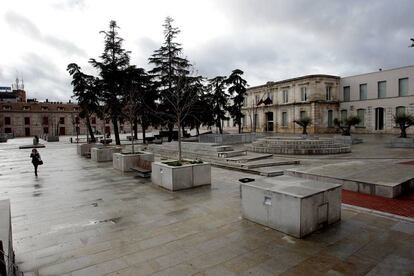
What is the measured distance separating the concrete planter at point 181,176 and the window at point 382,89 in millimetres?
37665

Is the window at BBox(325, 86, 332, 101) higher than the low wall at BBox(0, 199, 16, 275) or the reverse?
higher

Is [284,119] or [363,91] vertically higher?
[363,91]

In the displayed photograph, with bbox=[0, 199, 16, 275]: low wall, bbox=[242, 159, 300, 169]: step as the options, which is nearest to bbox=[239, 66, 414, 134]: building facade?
bbox=[242, 159, 300, 169]: step

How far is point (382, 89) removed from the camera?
3675 cm

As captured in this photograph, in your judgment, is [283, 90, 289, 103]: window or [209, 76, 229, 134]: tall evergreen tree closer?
[209, 76, 229, 134]: tall evergreen tree

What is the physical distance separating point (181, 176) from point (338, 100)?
40.4 m

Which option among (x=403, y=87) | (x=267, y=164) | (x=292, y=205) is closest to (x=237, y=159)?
(x=267, y=164)

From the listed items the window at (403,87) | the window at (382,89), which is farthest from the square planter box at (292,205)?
the window at (382,89)

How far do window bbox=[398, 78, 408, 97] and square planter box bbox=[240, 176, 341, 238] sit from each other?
3785 cm

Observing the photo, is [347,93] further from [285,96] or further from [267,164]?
[267,164]

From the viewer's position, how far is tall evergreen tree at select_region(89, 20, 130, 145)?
27.3 meters

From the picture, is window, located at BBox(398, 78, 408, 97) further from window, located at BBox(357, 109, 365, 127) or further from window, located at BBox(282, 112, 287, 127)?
window, located at BBox(282, 112, 287, 127)

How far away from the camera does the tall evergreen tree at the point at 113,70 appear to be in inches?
1075

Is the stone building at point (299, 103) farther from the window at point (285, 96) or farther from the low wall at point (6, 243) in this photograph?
the low wall at point (6, 243)
